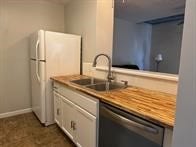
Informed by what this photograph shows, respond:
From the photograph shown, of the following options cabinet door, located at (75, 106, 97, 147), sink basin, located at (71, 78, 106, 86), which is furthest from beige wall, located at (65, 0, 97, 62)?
cabinet door, located at (75, 106, 97, 147)

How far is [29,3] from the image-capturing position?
286 centimetres

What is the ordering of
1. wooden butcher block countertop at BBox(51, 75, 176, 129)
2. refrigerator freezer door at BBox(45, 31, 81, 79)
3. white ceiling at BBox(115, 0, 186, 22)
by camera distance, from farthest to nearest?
white ceiling at BBox(115, 0, 186, 22) < refrigerator freezer door at BBox(45, 31, 81, 79) < wooden butcher block countertop at BBox(51, 75, 176, 129)

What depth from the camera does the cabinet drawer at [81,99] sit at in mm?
1475

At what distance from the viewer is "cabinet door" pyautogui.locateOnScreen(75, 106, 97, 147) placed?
1.51 meters

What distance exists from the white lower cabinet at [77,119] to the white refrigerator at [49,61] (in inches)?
9.0

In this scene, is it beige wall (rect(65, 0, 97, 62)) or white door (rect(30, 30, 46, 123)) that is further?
beige wall (rect(65, 0, 97, 62))

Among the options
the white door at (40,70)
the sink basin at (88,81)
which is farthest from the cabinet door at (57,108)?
the sink basin at (88,81)

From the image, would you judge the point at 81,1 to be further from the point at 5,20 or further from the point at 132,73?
the point at 132,73

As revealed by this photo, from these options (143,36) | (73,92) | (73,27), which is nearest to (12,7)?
(73,27)

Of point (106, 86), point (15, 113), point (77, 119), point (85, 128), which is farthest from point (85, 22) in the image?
point (15, 113)

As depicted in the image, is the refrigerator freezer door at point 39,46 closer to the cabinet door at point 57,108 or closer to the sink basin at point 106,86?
the cabinet door at point 57,108

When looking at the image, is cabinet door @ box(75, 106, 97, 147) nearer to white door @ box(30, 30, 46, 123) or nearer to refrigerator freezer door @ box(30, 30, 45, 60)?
white door @ box(30, 30, 46, 123)

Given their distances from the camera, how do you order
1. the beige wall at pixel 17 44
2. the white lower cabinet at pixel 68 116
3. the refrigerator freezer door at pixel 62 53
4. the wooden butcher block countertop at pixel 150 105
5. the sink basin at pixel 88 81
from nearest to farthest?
1. the wooden butcher block countertop at pixel 150 105
2. the white lower cabinet at pixel 68 116
3. the sink basin at pixel 88 81
4. the refrigerator freezer door at pixel 62 53
5. the beige wall at pixel 17 44

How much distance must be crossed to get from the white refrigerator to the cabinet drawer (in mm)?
413
